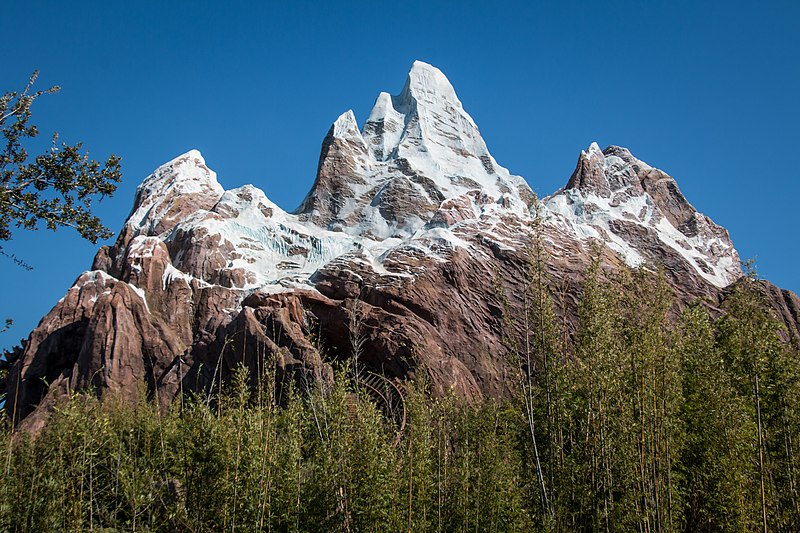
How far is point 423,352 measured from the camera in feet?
125

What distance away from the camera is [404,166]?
85.2 m

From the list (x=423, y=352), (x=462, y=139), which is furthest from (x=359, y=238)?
(x=423, y=352)

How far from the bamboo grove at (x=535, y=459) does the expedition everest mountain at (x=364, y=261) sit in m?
2.11

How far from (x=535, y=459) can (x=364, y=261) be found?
35153mm

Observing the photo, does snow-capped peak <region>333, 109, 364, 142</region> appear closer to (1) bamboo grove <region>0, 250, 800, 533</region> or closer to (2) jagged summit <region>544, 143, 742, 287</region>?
(2) jagged summit <region>544, 143, 742, 287</region>

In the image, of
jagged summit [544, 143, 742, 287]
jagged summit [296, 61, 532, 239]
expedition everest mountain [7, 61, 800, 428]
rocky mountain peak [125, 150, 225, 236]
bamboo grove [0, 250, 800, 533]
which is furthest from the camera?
jagged summit [296, 61, 532, 239]

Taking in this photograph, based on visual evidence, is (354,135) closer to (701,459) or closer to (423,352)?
(423,352)

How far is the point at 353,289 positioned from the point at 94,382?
16911 millimetres

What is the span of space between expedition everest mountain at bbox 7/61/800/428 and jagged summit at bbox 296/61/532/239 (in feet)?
0.90

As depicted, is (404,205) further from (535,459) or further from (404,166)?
(535,459)

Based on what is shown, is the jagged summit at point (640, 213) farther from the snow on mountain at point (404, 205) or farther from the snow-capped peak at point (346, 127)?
the snow-capped peak at point (346, 127)

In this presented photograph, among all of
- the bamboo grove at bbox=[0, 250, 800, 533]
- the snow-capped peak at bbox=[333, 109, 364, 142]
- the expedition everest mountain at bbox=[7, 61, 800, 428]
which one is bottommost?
the bamboo grove at bbox=[0, 250, 800, 533]

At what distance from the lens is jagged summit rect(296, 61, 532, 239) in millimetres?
78062

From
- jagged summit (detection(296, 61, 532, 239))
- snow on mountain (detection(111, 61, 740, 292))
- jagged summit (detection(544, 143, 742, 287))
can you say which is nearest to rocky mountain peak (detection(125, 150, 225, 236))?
snow on mountain (detection(111, 61, 740, 292))
